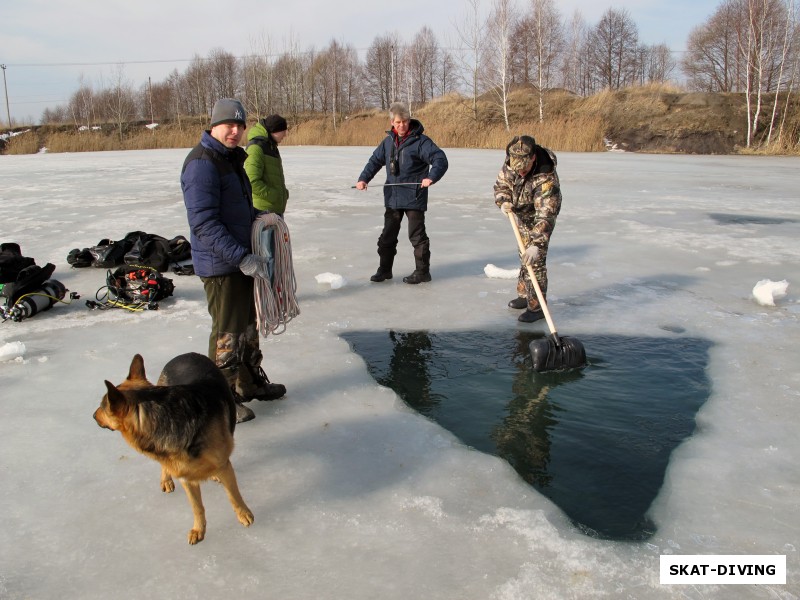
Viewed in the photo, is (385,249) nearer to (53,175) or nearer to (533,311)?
(533,311)

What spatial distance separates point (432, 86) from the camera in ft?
196

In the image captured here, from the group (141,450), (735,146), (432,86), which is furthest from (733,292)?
(432,86)

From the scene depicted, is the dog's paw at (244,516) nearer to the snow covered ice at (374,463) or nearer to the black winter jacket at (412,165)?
the snow covered ice at (374,463)

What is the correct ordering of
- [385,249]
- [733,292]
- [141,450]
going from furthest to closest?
[385,249] → [733,292] → [141,450]

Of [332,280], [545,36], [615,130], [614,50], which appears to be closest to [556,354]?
[332,280]

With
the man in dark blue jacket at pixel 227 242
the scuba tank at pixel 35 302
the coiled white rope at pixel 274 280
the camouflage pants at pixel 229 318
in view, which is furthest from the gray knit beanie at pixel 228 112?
the scuba tank at pixel 35 302

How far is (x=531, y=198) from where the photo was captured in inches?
213

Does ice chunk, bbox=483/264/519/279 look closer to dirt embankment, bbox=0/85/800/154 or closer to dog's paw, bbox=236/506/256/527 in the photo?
dog's paw, bbox=236/506/256/527

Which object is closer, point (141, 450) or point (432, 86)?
point (141, 450)

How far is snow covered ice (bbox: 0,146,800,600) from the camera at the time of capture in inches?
94.9

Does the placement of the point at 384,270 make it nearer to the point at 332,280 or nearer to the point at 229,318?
the point at 332,280

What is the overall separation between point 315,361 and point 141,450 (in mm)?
2196

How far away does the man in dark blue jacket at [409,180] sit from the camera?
6391 mm

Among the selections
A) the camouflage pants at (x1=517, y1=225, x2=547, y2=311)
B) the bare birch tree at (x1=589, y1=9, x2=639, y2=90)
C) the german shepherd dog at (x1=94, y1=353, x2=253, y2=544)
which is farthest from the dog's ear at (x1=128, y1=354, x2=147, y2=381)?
the bare birch tree at (x1=589, y1=9, x2=639, y2=90)
